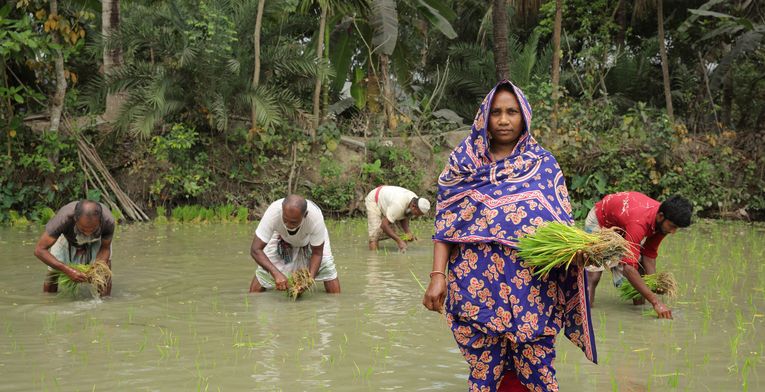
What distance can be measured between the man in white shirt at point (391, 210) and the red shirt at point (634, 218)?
3.71 metres

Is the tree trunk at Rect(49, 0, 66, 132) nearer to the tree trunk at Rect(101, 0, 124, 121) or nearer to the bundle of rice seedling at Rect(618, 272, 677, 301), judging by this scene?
the tree trunk at Rect(101, 0, 124, 121)

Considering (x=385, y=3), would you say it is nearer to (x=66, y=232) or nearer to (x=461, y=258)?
(x=66, y=232)

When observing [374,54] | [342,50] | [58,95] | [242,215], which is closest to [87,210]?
Answer: [242,215]

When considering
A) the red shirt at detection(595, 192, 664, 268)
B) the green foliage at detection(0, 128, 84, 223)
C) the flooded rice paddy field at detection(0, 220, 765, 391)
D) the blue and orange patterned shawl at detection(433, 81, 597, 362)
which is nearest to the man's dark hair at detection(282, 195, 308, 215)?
the flooded rice paddy field at detection(0, 220, 765, 391)

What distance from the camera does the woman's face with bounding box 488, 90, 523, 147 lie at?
146 inches

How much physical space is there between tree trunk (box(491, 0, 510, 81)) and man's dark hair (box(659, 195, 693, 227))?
8.74 meters

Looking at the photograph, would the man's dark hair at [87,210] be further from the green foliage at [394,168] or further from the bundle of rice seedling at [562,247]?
the green foliage at [394,168]

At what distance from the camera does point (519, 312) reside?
11.8 feet

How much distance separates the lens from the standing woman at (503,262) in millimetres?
3637

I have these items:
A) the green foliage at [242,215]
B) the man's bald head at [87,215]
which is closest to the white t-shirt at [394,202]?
the man's bald head at [87,215]

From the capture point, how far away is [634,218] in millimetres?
6480

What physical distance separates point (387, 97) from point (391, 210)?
7996 millimetres

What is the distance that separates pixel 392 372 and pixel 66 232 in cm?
369

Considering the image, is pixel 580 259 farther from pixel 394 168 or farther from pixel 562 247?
pixel 394 168
